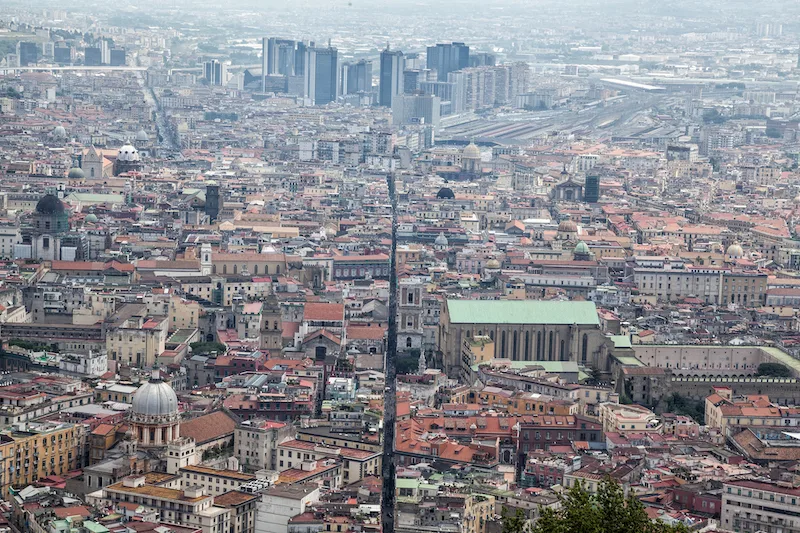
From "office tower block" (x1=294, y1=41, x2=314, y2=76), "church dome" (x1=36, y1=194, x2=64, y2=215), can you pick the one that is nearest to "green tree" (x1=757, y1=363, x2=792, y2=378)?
"church dome" (x1=36, y1=194, x2=64, y2=215)

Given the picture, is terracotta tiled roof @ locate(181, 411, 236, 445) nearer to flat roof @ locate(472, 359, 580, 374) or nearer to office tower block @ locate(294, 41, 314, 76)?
flat roof @ locate(472, 359, 580, 374)

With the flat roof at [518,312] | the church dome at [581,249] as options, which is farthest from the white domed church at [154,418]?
the church dome at [581,249]

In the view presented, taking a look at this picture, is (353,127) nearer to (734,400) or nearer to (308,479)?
(734,400)

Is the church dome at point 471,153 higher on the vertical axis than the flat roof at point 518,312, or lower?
higher

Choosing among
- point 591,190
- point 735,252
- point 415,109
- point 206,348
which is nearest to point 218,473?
point 206,348

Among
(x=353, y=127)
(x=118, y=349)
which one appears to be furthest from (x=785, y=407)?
(x=353, y=127)

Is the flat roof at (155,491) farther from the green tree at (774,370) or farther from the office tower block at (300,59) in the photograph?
the office tower block at (300,59)
